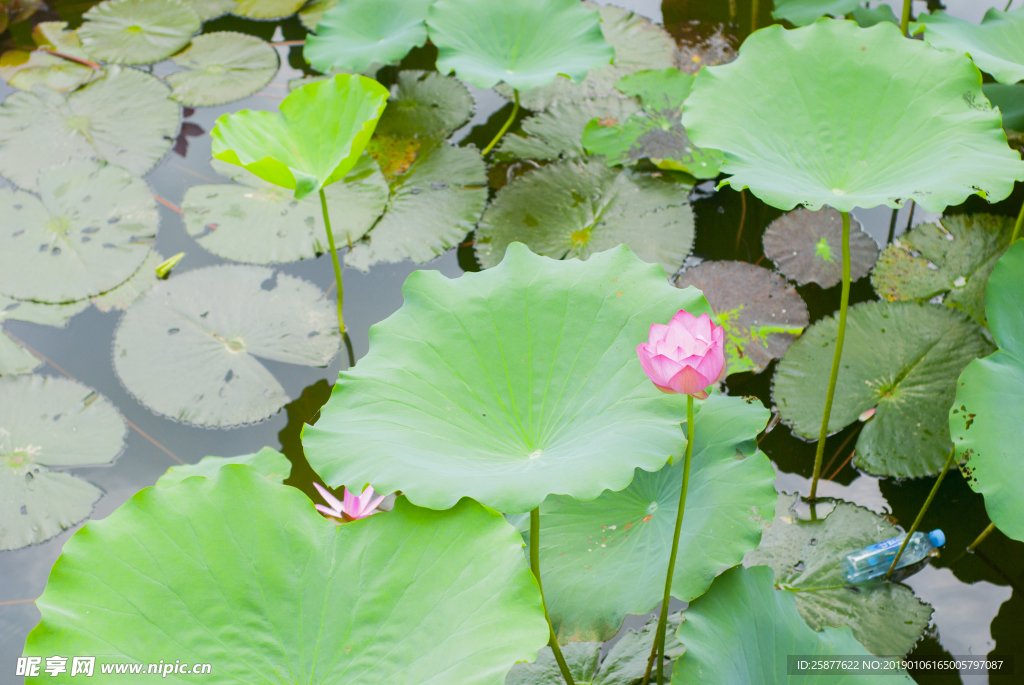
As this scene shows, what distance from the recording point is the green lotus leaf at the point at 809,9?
2.34 metres

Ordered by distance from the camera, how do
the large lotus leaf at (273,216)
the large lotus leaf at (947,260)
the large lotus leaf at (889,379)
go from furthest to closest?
the large lotus leaf at (273,216) < the large lotus leaf at (947,260) < the large lotus leaf at (889,379)

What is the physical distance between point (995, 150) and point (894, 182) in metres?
0.22

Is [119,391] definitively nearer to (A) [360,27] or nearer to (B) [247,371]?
(B) [247,371]

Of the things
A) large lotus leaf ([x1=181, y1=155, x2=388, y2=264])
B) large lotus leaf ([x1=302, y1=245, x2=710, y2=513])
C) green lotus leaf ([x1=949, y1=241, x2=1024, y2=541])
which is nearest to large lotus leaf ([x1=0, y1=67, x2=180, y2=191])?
large lotus leaf ([x1=181, y1=155, x2=388, y2=264])

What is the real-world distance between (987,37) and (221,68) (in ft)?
9.49

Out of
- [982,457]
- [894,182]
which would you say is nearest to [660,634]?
[982,457]

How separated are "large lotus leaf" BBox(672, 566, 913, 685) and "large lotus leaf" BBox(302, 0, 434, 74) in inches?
84.5

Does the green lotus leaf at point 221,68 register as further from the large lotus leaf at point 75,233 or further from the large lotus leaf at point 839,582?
the large lotus leaf at point 839,582

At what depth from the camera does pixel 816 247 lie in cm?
225

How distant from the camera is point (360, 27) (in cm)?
265

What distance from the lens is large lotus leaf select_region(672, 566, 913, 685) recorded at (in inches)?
43.3

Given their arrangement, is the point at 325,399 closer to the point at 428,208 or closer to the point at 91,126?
the point at 428,208

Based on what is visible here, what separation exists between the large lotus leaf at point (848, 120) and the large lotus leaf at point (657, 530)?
511 millimetres

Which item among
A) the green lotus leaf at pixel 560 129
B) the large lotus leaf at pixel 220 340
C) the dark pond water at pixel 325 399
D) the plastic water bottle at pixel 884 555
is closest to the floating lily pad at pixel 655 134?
the green lotus leaf at pixel 560 129
